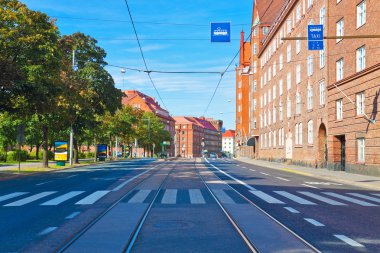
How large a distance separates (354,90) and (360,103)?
100cm

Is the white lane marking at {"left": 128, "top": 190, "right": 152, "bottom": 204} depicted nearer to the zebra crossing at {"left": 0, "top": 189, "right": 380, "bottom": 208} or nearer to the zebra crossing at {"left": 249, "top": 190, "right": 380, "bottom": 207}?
the zebra crossing at {"left": 0, "top": 189, "right": 380, "bottom": 208}

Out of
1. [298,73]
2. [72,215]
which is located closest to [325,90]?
[298,73]

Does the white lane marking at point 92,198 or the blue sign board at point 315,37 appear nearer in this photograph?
the white lane marking at point 92,198

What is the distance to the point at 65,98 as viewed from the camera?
36.8 m

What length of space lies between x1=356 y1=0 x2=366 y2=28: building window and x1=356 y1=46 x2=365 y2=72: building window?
5.30 feet

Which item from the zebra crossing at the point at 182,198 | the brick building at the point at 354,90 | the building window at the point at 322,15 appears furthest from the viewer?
the building window at the point at 322,15

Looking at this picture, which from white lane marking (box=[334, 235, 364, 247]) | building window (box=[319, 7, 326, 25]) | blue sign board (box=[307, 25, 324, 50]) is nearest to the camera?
white lane marking (box=[334, 235, 364, 247])

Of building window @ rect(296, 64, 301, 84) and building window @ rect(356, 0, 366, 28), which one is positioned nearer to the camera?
building window @ rect(356, 0, 366, 28)

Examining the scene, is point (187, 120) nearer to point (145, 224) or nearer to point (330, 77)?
point (330, 77)

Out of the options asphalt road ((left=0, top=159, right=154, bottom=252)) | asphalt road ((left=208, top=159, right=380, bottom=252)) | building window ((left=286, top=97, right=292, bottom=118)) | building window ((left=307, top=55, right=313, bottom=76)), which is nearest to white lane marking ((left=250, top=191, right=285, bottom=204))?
asphalt road ((left=208, top=159, right=380, bottom=252))

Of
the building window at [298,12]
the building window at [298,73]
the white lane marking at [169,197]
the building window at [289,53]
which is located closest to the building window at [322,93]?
the building window at [298,73]

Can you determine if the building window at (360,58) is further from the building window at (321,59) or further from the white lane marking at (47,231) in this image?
the white lane marking at (47,231)

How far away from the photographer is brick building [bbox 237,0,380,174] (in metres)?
27.9

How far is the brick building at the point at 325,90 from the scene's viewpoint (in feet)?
91.6
